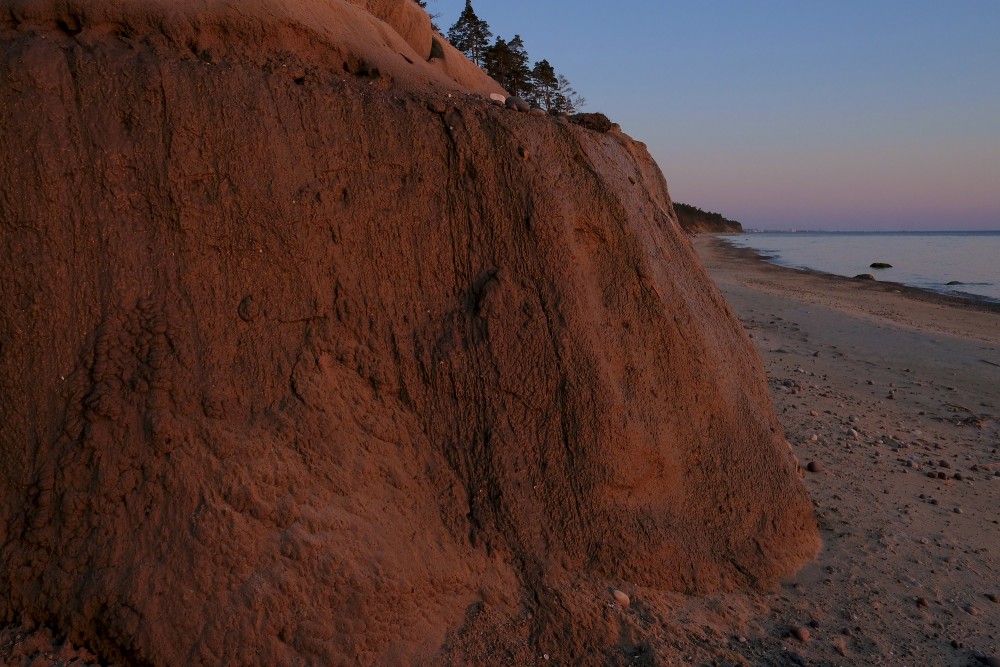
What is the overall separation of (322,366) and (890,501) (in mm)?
5407

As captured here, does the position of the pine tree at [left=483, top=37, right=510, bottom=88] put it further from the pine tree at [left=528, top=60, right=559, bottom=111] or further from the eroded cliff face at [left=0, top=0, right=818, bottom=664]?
the eroded cliff face at [left=0, top=0, right=818, bottom=664]

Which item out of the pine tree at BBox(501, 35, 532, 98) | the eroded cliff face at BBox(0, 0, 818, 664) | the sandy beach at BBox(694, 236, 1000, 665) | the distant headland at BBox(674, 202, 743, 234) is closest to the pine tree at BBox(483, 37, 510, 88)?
the pine tree at BBox(501, 35, 532, 98)

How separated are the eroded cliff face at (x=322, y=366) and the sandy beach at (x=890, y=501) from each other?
0.50 metres

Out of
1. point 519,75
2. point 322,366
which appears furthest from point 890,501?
point 519,75

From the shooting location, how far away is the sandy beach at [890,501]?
439cm

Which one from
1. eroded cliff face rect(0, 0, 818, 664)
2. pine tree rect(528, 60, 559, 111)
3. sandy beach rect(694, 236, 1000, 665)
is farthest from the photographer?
pine tree rect(528, 60, 559, 111)

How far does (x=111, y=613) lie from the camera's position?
3.30 metres

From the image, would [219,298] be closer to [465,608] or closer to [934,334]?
[465,608]

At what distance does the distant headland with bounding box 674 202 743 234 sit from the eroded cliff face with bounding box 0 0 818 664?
8737 cm

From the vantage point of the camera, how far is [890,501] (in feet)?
20.8

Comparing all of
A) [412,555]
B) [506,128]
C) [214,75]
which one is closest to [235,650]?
[412,555]

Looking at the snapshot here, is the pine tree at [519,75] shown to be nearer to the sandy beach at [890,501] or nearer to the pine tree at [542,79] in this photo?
the pine tree at [542,79]

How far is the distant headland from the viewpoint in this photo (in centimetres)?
9675

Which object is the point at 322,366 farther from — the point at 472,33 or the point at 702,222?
the point at 702,222
